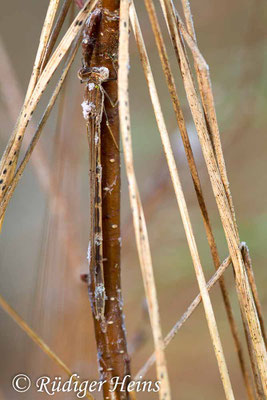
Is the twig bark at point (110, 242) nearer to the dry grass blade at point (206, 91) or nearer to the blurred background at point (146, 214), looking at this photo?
the dry grass blade at point (206, 91)

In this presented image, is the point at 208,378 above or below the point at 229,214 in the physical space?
below

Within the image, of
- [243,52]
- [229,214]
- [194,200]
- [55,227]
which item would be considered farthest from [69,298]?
[243,52]

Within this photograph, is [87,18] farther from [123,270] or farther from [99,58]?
[123,270]

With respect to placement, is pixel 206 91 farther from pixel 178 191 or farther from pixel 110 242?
pixel 110 242

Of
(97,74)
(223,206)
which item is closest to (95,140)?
(97,74)

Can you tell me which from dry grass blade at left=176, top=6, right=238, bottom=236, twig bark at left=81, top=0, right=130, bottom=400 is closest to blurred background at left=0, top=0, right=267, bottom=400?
twig bark at left=81, top=0, right=130, bottom=400

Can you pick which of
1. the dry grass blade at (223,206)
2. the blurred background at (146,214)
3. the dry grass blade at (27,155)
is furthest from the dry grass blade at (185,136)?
the blurred background at (146,214)
